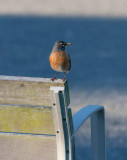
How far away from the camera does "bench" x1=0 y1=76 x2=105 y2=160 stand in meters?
2.42

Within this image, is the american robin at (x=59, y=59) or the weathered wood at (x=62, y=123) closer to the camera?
the weathered wood at (x=62, y=123)

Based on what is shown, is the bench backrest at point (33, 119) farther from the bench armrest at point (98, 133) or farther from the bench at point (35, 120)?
the bench armrest at point (98, 133)

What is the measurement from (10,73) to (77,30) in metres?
4.14

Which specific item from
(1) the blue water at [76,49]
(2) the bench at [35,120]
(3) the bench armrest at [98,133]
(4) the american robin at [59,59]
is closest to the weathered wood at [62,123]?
(2) the bench at [35,120]

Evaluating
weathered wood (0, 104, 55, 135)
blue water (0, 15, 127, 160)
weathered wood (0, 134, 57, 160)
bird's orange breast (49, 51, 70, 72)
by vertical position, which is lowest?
weathered wood (0, 134, 57, 160)

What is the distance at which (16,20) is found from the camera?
14734mm

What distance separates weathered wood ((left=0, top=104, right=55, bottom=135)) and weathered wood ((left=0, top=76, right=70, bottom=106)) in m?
0.06

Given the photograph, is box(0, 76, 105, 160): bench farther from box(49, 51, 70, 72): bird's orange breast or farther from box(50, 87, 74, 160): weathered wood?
box(49, 51, 70, 72): bird's orange breast

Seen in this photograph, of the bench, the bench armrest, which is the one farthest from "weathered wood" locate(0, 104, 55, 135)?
the bench armrest

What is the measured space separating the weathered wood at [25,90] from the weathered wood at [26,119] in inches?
2.3

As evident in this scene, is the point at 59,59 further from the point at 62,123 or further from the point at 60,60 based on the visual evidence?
the point at 62,123

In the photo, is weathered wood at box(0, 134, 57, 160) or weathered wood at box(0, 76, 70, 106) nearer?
weathered wood at box(0, 76, 70, 106)

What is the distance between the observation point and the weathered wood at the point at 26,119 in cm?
254

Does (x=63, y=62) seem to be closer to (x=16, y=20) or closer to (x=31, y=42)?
(x=31, y=42)
